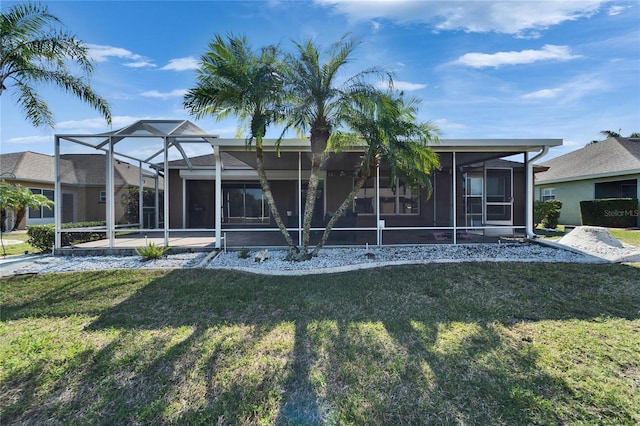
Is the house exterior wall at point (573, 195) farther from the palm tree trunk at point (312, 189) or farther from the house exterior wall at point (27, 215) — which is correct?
the house exterior wall at point (27, 215)

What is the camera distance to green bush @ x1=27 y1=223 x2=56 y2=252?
31.7ft

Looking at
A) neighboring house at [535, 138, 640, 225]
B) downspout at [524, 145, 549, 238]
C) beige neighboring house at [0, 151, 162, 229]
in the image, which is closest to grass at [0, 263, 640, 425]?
downspout at [524, 145, 549, 238]

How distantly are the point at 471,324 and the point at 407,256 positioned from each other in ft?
13.5

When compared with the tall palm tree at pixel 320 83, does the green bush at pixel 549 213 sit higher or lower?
lower

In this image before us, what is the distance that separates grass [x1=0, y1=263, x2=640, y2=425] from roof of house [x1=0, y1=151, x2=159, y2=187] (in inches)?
223

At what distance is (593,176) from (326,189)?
1560 centimetres

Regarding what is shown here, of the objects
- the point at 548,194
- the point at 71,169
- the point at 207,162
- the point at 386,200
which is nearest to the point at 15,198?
the point at 71,169

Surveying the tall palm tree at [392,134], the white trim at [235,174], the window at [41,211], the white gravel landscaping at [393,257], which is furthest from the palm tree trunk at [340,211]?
the window at [41,211]

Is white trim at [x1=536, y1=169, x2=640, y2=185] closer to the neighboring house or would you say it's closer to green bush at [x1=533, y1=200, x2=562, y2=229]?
the neighboring house

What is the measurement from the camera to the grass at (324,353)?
2.78 m

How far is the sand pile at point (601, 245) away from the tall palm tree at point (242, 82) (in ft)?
27.7

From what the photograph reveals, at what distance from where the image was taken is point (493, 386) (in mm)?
3049

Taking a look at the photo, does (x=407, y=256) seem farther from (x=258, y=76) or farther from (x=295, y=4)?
(x=295, y=4)

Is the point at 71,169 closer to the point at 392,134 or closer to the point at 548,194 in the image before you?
the point at 392,134
